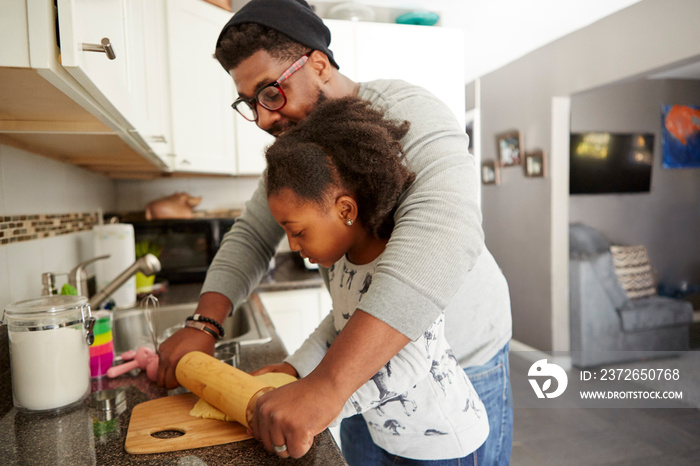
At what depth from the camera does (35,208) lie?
4.20ft

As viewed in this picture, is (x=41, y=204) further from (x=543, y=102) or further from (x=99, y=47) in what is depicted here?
(x=543, y=102)

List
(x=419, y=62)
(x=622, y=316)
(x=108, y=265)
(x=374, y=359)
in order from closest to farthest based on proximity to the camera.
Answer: (x=374, y=359) → (x=108, y=265) → (x=419, y=62) → (x=622, y=316)

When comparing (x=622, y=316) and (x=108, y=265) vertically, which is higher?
(x=108, y=265)

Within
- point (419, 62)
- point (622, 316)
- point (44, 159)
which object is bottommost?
point (622, 316)

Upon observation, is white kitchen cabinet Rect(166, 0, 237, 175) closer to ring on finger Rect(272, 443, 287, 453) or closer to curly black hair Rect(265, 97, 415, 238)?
curly black hair Rect(265, 97, 415, 238)

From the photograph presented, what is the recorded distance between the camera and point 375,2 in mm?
2959

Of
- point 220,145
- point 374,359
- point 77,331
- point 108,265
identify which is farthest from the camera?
point 220,145

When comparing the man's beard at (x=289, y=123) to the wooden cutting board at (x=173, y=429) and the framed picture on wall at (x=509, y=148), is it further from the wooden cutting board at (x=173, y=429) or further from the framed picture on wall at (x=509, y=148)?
the framed picture on wall at (x=509, y=148)

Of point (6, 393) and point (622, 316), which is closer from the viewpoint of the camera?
point (6, 393)

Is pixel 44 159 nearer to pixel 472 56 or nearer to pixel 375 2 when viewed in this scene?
pixel 375 2

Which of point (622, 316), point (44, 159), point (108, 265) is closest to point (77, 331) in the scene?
point (44, 159)

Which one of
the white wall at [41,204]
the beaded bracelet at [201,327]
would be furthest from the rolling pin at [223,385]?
the white wall at [41,204]

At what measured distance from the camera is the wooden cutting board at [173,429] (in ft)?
2.17

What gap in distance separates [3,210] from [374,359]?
3.17 feet
